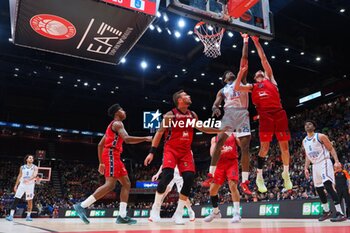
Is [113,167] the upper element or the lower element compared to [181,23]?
lower

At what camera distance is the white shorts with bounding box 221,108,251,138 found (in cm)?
631

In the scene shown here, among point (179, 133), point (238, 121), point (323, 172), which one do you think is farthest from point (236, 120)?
point (323, 172)

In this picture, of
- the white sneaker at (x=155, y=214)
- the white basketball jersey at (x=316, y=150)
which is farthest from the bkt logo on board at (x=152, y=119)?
the white sneaker at (x=155, y=214)

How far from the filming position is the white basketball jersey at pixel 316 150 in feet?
22.9

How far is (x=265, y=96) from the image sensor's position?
6.01 meters

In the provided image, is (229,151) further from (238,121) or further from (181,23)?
(181,23)

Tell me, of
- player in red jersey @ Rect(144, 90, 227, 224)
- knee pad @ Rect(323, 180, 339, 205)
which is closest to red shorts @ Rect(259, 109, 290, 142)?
player in red jersey @ Rect(144, 90, 227, 224)

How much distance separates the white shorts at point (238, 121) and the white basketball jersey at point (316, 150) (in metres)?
1.67

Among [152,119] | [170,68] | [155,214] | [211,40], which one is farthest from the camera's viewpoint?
[152,119]

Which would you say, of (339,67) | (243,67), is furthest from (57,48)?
(339,67)

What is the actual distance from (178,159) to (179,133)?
456 millimetres

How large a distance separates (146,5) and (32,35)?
6.63ft

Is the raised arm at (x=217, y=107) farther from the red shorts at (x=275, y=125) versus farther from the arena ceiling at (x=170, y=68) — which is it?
the arena ceiling at (x=170, y=68)

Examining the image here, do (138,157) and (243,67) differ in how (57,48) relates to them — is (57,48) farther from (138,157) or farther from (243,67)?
(138,157)
